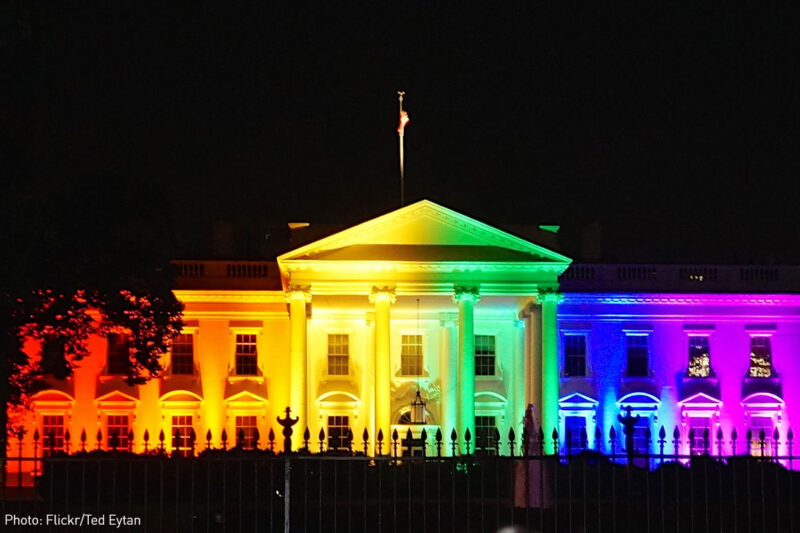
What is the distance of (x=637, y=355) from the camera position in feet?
168

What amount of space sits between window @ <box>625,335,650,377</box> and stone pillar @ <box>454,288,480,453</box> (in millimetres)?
8675

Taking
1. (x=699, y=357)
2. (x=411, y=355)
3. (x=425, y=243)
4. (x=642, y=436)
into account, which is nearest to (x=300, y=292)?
(x=425, y=243)

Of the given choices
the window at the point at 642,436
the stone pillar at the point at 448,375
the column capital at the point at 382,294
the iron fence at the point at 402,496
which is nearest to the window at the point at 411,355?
the stone pillar at the point at 448,375

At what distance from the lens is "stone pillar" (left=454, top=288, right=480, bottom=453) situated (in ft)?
146

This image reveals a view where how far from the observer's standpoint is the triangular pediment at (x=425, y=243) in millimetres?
44531

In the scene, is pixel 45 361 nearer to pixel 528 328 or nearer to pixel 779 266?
pixel 528 328

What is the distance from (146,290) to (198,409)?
63.6 feet

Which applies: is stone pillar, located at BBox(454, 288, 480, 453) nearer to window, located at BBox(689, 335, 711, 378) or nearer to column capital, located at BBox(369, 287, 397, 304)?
column capital, located at BBox(369, 287, 397, 304)

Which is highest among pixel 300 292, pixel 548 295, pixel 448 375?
pixel 300 292

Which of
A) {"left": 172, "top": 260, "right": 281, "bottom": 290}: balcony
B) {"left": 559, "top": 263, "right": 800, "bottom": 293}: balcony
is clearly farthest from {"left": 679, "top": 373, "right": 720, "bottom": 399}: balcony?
{"left": 172, "top": 260, "right": 281, "bottom": 290}: balcony

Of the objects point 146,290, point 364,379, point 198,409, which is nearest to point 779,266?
point 364,379

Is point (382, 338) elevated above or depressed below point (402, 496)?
above

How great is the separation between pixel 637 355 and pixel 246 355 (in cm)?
1487

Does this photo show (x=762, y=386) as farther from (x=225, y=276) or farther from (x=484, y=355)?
(x=225, y=276)
